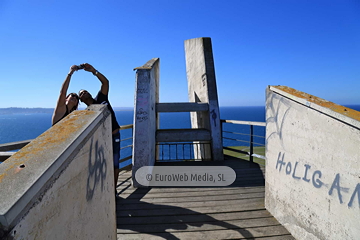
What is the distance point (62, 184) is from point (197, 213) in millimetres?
2547

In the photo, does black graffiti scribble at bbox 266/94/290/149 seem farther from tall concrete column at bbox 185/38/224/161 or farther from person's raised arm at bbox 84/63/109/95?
tall concrete column at bbox 185/38/224/161

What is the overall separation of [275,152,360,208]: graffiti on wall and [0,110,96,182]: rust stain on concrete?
2274 mm

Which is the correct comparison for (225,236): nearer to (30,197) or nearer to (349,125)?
(349,125)

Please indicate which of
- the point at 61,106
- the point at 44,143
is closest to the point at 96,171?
the point at 44,143

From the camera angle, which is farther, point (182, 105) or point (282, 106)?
point (182, 105)

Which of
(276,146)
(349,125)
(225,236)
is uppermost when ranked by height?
(349,125)

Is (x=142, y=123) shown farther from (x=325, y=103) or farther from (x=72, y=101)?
(x=325, y=103)

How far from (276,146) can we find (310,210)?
94cm

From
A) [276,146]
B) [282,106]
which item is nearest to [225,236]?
[276,146]

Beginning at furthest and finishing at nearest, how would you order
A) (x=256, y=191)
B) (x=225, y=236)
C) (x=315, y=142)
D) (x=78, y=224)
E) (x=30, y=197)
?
(x=256, y=191) < (x=225, y=236) < (x=315, y=142) < (x=78, y=224) < (x=30, y=197)

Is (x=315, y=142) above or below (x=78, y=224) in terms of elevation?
above

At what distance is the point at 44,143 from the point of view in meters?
1.39

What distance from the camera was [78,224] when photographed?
4.86 feet

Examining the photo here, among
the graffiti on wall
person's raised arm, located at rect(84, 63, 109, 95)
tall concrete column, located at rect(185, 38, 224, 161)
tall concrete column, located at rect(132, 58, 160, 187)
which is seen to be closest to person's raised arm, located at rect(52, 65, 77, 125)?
person's raised arm, located at rect(84, 63, 109, 95)
